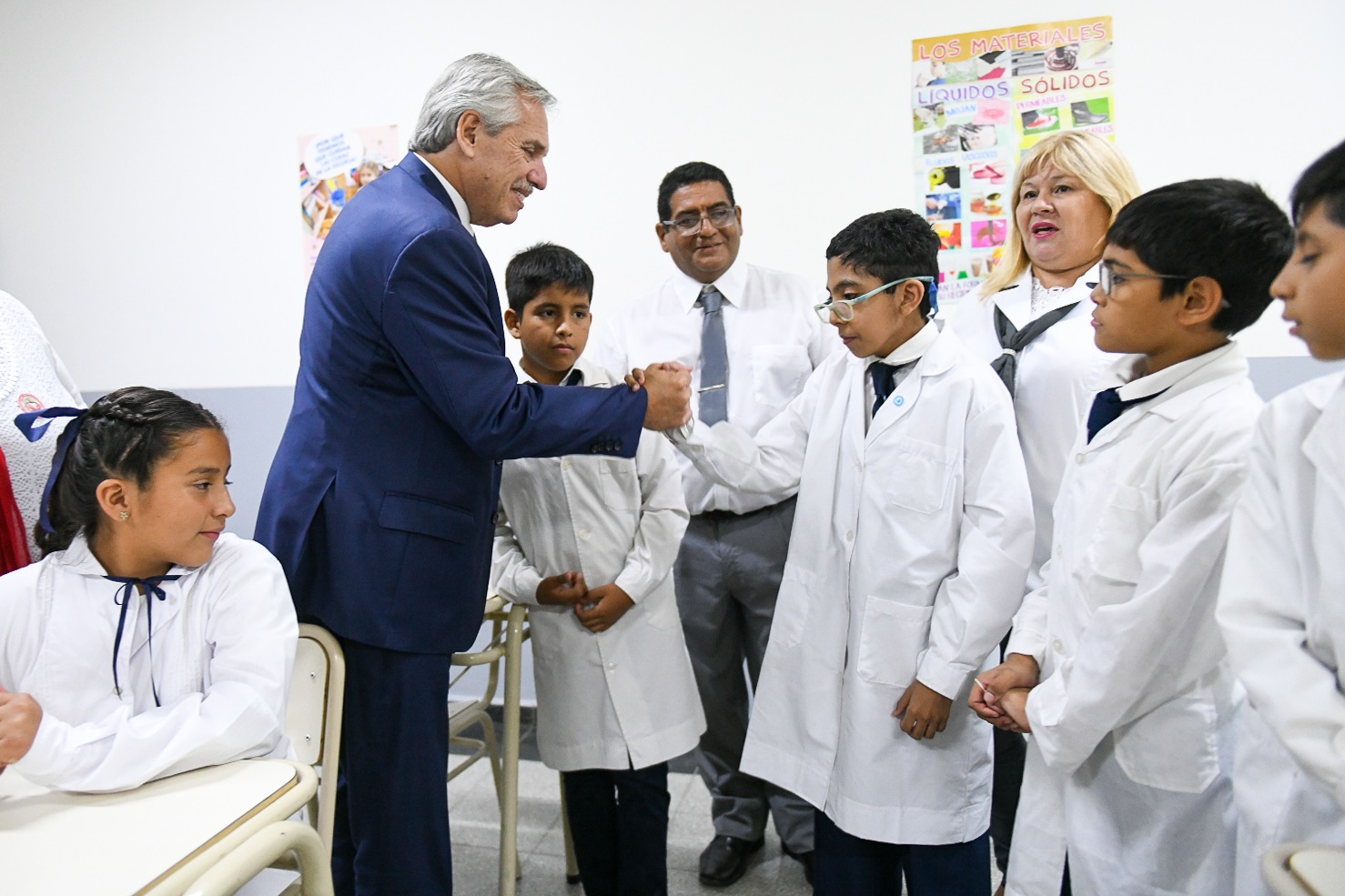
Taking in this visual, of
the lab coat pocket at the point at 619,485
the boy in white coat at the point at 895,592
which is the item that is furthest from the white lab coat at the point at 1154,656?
the lab coat pocket at the point at 619,485

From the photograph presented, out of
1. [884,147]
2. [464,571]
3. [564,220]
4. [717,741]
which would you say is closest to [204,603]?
[464,571]

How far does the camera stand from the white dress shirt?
1817 mm

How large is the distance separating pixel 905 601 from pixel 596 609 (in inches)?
24.7

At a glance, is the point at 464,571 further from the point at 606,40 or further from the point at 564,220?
the point at 606,40

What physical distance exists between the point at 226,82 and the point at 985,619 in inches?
133

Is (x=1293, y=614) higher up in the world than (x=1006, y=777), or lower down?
higher up

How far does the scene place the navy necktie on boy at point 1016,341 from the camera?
1.88 metres

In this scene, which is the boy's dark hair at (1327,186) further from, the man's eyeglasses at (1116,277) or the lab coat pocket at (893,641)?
the lab coat pocket at (893,641)

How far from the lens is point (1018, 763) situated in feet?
6.56

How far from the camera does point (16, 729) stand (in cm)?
105

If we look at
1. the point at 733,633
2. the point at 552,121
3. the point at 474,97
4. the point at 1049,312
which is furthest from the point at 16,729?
the point at 552,121

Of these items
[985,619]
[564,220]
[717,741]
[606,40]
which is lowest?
[717,741]

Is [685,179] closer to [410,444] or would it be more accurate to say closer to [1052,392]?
[1052,392]

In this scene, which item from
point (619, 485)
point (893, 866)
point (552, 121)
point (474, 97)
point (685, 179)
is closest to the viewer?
point (474, 97)
